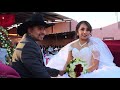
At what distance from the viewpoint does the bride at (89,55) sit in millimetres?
3785

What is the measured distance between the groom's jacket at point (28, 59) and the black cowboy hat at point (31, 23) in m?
0.15

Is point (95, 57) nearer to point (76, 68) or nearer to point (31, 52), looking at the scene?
point (76, 68)

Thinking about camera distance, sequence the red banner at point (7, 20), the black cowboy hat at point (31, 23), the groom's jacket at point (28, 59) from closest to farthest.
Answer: the groom's jacket at point (28, 59)
the black cowboy hat at point (31, 23)
the red banner at point (7, 20)

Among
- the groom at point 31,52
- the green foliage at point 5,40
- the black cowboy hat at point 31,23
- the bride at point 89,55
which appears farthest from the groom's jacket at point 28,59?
the bride at point 89,55

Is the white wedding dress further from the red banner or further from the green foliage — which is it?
the red banner

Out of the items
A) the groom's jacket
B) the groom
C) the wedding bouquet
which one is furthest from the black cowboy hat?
the wedding bouquet

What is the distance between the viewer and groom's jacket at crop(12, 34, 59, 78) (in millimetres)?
3240

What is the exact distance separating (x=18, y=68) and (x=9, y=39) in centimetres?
57

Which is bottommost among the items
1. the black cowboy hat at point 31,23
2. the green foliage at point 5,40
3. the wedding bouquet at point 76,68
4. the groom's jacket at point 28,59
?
the wedding bouquet at point 76,68

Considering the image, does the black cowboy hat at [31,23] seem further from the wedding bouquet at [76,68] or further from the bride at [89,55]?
the wedding bouquet at [76,68]

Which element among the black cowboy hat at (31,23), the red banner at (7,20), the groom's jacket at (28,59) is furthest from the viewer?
the red banner at (7,20)

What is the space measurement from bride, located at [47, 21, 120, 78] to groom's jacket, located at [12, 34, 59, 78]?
44 centimetres

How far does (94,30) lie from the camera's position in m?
3.78
